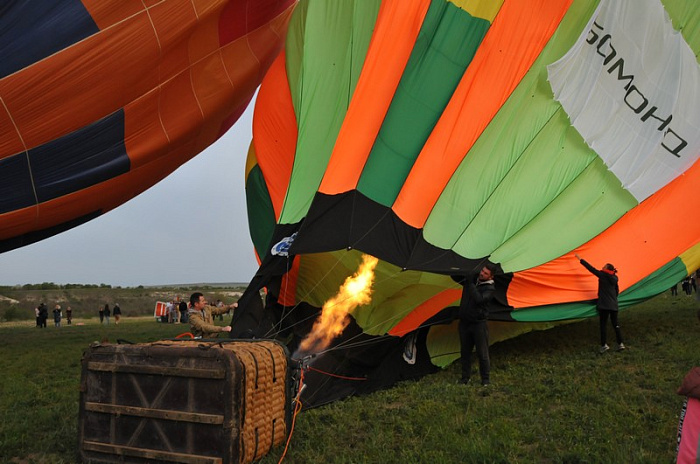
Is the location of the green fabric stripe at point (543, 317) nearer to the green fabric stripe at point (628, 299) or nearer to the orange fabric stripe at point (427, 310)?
the green fabric stripe at point (628, 299)

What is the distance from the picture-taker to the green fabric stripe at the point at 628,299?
22.9 ft

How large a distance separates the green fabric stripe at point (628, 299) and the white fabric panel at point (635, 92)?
3.39ft

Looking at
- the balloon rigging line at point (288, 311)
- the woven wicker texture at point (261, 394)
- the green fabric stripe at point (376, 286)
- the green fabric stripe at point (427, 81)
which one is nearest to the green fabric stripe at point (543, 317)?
the green fabric stripe at point (376, 286)

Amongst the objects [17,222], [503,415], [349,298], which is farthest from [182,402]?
[17,222]

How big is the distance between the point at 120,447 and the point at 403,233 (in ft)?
11.3

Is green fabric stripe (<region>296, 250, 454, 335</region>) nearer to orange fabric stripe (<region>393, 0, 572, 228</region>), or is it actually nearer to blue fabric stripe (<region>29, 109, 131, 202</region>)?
orange fabric stripe (<region>393, 0, 572, 228</region>)

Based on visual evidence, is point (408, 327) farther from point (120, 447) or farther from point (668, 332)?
point (668, 332)

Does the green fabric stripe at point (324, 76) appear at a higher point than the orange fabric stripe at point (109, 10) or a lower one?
lower

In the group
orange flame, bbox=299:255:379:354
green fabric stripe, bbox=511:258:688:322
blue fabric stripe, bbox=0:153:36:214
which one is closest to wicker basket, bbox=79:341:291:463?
orange flame, bbox=299:255:379:354

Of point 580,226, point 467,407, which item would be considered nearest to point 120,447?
point 467,407

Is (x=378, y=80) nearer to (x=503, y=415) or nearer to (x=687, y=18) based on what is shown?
(x=503, y=415)

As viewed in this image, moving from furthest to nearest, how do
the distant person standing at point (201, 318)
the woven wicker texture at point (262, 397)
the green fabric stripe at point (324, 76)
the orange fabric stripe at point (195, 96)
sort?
the orange fabric stripe at point (195, 96) < the green fabric stripe at point (324, 76) < the distant person standing at point (201, 318) < the woven wicker texture at point (262, 397)

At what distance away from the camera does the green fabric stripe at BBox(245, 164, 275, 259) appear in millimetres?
8297

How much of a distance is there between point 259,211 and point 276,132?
3.81ft
